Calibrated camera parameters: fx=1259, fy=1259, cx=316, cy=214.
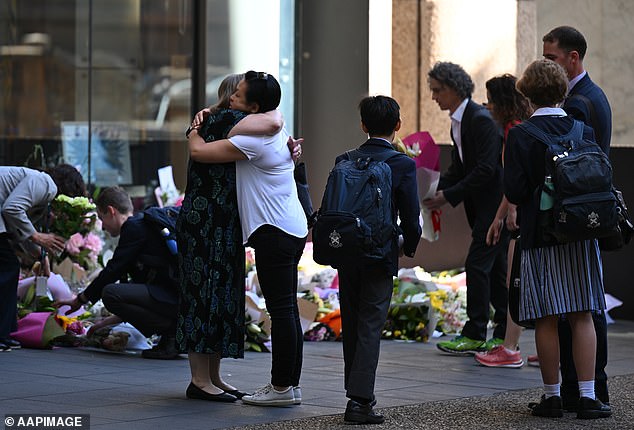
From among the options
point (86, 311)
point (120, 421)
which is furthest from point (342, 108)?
point (120, 421)

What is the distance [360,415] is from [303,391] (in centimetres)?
106

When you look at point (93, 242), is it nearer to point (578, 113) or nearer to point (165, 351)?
point (165, 351)

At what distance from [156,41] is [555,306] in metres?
7.98

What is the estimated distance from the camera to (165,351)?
25.5ft

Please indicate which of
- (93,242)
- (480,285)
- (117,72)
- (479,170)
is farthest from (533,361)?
(117,72)

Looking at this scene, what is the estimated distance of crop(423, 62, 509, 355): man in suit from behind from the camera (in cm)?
825

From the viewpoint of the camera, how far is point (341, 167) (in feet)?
18.8

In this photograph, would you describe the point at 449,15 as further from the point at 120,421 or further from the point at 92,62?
the point at 120,421

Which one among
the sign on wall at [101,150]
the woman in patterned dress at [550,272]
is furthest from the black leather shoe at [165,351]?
the sign on wall at [101,150]

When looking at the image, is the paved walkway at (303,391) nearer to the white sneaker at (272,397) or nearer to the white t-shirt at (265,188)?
the white sneaker at (272,397)

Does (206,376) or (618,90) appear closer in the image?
(206,376)

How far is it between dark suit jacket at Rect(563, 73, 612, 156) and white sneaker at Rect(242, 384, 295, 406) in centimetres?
199

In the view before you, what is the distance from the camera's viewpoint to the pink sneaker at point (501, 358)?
7.81m

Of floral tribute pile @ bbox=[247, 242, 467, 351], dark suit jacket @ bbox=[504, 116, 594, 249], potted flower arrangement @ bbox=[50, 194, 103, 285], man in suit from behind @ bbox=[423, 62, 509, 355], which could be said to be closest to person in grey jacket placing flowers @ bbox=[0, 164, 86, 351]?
potted flower arrangement @ bbox=[50, 194, 103, 285]
